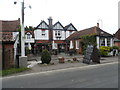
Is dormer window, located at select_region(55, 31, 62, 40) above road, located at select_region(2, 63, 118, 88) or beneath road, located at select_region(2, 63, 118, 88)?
above

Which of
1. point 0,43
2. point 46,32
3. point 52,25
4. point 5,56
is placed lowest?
point 5,56

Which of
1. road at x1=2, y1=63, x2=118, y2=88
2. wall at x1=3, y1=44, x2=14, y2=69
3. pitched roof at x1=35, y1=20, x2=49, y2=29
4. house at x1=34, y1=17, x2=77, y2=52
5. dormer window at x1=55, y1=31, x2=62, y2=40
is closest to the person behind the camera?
road at x1=2, y1=63, x2=118, y2=88

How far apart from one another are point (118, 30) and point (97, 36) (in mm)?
A: 25456

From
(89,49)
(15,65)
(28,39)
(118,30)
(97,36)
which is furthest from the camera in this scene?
(118,30)

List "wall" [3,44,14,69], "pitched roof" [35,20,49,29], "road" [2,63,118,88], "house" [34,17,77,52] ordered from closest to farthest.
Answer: "road" [2,63,118,88], "wall" [3,44,14,69], "house" [34,17,77,52], "pitched roof" [35,20,49,29]

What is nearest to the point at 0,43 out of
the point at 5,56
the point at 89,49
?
the point at 5,56

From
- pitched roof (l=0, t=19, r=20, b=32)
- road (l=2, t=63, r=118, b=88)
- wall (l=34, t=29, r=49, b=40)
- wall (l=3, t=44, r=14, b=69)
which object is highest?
pitched roof (l=0, t=19, r=20, b=32)

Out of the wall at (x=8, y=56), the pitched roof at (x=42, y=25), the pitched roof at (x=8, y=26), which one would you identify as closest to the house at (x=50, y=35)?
→ the pitched roof at (x=42, y=25)

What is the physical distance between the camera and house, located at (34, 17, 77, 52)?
24.2 m

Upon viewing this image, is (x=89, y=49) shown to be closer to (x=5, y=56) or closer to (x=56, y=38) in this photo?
(x=5, y=56)

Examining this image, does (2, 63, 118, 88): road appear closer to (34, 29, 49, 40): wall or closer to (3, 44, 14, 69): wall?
(3, 44, 14, 69): wall

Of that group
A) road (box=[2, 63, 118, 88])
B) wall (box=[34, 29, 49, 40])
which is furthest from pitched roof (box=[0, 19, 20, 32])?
road (box=[2, 63, 118, 88])

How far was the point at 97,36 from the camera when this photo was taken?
58.6 feet

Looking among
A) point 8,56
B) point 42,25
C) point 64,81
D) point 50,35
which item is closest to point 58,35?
point 50,35
